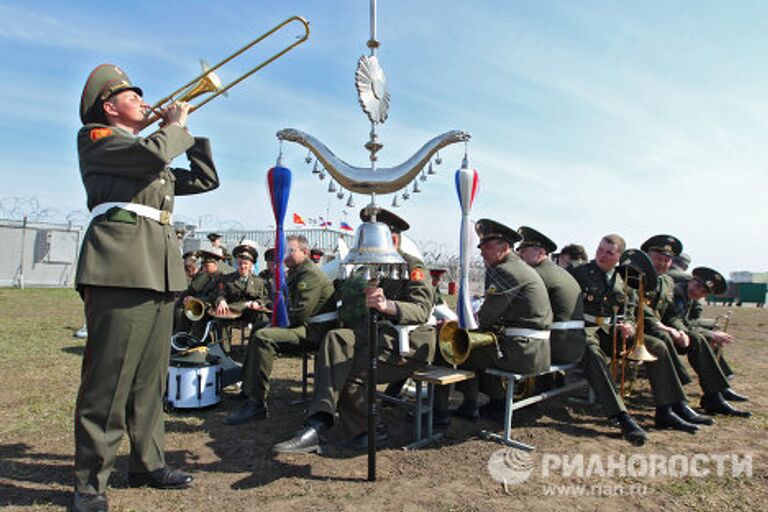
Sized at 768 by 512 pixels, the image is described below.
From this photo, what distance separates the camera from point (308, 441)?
3795 millimetres

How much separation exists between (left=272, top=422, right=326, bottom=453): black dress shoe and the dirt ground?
12 centimetres

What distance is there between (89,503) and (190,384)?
2168 mm

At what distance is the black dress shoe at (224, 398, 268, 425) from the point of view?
4.66 metres

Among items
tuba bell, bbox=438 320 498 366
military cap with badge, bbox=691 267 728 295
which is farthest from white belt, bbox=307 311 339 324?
military cap with badge, bbox=691 267 728 295

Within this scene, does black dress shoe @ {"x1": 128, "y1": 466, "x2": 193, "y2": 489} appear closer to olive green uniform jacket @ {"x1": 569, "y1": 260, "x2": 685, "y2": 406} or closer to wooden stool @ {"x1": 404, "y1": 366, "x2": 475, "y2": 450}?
wooden stool @ {"x1": 404, "y1": 366, "x2": 475, "y2": 450}

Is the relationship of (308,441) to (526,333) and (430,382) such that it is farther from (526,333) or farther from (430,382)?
(526,333)

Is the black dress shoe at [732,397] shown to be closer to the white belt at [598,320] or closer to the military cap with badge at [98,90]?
the white belt at [598,320]

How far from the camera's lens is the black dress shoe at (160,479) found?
3250 millimetres

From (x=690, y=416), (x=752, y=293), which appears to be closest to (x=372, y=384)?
(x=690, y=416)

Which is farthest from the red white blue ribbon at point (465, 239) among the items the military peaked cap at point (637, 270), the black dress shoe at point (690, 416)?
the black dress shoe at point (690, 416)

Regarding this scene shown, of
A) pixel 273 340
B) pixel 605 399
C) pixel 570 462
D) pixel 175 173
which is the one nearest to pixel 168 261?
pixel 175 173

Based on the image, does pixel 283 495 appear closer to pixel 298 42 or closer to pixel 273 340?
pixel 273 340

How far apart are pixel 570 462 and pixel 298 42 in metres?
3.69

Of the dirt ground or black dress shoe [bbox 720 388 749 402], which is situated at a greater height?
black dress shoe [bbox 720 388 749 402]
